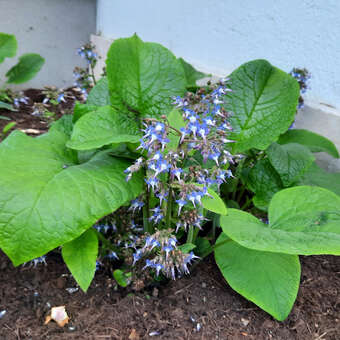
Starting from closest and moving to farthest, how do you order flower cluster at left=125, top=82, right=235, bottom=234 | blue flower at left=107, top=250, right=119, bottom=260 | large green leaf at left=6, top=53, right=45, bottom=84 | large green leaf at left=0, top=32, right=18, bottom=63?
flower cluster at left=125, top=82, right=235, bottom=234
blue flower at left=107, top=250, right=119, bottom=260
large green leaf at left=0, top=32, right=18, bottom=63
large green leaf at left=6, top=53, right=45, bottom=84

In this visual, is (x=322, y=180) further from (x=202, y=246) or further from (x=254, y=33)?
(x=254, y=33)

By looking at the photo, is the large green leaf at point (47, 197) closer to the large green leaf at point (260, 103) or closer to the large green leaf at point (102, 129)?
the large green leaf at point (102, 129)

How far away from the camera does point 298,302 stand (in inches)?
50.4

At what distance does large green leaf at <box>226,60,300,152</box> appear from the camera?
135 cm

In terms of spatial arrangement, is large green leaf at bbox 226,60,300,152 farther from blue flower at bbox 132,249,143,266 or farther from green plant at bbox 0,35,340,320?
blue flower at bbox 132,249,143,266

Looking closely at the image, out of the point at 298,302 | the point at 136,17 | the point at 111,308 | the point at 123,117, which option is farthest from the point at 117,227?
the point at 136,17

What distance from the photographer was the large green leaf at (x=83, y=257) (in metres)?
1.12

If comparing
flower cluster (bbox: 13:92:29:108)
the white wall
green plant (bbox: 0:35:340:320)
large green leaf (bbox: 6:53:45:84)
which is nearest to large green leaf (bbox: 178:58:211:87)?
green plant (bbox: 0:35:340:320)

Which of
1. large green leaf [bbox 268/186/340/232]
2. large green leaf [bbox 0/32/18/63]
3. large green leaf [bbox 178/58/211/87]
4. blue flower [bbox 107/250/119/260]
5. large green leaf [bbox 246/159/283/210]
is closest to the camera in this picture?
large green leaf [bbox 268/186/340/232]

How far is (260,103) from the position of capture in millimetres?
1438

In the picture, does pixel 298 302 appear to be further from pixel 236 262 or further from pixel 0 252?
pixel 0 252

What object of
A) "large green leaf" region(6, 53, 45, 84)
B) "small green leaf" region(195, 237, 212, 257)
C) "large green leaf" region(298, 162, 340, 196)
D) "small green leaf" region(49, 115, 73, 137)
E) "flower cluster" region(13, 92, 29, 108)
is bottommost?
"flower cluster" region(13, 92, 29, 108)

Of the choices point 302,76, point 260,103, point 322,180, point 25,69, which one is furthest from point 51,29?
point 322,180

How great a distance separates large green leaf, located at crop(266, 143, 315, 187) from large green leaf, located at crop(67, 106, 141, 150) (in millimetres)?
581
